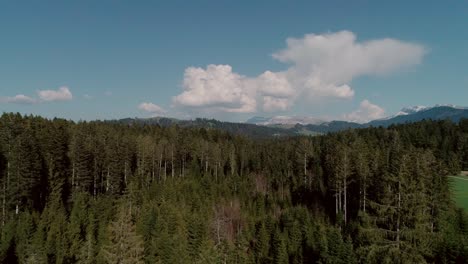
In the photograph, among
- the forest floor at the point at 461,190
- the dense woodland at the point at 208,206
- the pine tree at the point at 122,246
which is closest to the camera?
the pine tree at the point at 122,246

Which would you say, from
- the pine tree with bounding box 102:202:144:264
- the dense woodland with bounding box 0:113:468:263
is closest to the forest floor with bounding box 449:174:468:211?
the dense woodland with bounding box 0:113:468:263

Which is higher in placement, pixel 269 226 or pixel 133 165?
pixel 133 165

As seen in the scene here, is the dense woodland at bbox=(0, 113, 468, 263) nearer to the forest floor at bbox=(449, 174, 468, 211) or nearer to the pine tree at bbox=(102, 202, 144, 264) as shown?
the pine tree at bbox=(102, 202, 144, 264)

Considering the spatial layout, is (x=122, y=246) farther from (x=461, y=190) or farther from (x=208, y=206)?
(x=461, y=190)

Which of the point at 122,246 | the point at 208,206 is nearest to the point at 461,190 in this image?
the point at 208,206

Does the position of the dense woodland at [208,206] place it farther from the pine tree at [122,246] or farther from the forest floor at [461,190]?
the forest floor at [461,190]

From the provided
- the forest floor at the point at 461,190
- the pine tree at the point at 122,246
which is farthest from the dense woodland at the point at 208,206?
the forest floor at the point at 461,190

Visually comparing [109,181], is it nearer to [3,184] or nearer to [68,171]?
[68,171]

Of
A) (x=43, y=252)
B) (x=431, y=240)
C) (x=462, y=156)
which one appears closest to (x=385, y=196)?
(x=431, y=240)
